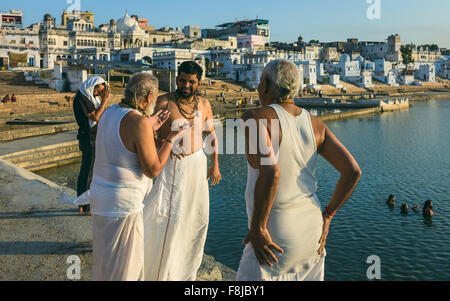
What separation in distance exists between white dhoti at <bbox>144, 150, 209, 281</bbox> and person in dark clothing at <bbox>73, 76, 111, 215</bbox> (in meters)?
1.87

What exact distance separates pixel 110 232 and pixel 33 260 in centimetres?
189

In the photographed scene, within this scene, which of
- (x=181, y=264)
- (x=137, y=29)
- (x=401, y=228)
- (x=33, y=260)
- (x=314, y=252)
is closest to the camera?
(x=314, y=252)

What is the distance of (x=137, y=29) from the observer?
7394cm

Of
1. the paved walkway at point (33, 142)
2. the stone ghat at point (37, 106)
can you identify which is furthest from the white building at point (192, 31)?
the paved walkway at point (33, 142)

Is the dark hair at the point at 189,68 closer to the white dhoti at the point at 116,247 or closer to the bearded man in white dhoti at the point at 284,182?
the bearded man in white dhoti at the point at 284,182

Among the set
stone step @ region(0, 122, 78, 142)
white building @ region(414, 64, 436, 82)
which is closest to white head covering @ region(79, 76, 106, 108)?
stone step @ region(0, 122, 78, 142)

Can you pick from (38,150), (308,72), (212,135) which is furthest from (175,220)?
(308,72)

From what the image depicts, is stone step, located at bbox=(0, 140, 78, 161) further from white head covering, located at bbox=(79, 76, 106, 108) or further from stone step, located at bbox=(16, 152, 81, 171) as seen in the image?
white head covering, located at bbox=(79, 76, 106, 108)

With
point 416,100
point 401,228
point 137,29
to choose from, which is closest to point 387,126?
point 401,228

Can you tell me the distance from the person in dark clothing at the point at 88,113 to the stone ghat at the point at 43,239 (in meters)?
0.54

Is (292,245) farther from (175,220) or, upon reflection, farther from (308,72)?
(308,72)

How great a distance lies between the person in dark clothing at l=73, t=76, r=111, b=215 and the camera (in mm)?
5258

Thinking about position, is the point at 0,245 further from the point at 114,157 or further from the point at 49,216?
the point at 114,157

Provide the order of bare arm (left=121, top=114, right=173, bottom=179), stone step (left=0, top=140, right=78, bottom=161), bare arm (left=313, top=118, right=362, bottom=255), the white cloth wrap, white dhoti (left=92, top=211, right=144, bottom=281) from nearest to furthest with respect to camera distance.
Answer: the white cloth wrap → bare arm (left=313, top=118, right=362, bottom=255) → bare arm (left=121, top=114, right=173, bottom=179) → white dhoti (left=92, top=211, right=144, bottom=281) → stone step (left=0, top=140, right=78, bottom=161)
